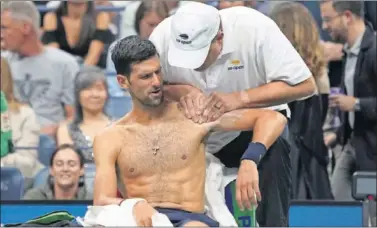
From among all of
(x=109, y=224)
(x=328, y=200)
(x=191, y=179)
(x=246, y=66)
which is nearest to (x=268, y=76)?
(x=246, y=66)

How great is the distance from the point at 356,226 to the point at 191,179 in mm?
1191

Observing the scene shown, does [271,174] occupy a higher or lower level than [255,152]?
lower

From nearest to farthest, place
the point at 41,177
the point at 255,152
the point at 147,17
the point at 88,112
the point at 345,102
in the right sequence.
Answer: the point at 255,152 → the point at 345,102 → the point at 41,177 → the point at 88,112 → the point at 147,17

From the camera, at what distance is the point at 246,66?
3832mm

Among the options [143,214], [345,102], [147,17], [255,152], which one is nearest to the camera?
[143,214]

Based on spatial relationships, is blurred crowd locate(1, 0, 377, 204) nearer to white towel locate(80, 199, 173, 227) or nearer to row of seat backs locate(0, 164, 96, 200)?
row of seat backs locate(0, 164, 96, 200)

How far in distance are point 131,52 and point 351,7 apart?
158 cm

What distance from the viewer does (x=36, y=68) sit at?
214 inches

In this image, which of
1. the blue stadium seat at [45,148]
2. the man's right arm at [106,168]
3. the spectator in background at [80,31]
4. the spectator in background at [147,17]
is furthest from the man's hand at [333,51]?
the man's right arm at [106,168]

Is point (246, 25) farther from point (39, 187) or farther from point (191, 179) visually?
point (39, 187)

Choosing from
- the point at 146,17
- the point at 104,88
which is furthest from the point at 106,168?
the point at 146,17

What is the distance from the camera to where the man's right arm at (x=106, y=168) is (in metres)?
3.62

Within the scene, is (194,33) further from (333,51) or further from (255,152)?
(333,51)

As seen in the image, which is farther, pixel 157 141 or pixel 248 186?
pixel 157 141
